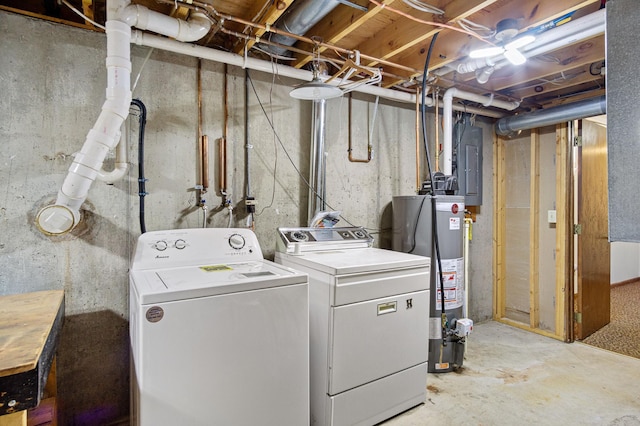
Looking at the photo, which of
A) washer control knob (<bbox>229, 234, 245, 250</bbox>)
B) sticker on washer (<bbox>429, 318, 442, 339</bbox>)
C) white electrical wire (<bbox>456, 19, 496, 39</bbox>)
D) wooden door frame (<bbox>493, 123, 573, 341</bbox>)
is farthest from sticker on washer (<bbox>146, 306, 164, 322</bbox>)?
wooden door frame (<bbox>493, 123, 573, 341</bbox>)

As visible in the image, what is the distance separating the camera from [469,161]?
3.48 m

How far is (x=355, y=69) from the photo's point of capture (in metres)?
2.38

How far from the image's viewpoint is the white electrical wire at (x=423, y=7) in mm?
1820

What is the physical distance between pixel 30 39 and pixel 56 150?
1.96ft

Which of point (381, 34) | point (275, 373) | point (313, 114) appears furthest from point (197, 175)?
point (381, 34)

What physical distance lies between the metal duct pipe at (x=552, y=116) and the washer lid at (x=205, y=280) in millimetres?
2833

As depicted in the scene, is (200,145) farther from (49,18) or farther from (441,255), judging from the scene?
(441,255)

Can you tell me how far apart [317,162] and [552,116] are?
7.77 feet

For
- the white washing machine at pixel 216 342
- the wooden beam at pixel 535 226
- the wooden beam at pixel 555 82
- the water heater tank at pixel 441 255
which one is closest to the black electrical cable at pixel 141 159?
the white washing machine at pixel 216 342

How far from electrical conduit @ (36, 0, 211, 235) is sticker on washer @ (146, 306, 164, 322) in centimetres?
82

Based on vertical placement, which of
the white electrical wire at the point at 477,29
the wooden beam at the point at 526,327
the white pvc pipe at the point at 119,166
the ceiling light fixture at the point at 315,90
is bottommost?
the wooden beam at the point at 526,327

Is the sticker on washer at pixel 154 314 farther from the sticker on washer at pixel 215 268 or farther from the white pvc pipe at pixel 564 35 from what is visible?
the white pvc pipe at pixel 564 35

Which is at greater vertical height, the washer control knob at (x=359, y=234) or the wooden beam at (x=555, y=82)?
the wooden beam at (x=555, y=82)

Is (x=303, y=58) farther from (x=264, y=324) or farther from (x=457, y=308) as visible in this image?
(x=457, y=308)
